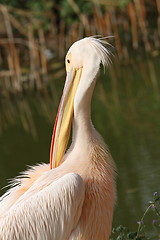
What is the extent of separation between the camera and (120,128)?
8.59 metres

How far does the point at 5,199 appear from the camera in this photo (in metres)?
4.09

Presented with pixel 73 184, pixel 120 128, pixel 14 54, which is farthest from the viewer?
pixel 14 54

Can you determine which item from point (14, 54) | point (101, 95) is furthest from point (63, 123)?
point (14, 54)

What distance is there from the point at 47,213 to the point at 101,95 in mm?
7181

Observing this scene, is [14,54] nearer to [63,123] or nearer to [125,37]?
[125,37]

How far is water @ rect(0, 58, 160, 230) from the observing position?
6285 millimetres

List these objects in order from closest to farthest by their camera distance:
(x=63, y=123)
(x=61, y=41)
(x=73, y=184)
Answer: (x=73, y=184)
(x=63, y=123)
(x=61, y=41)

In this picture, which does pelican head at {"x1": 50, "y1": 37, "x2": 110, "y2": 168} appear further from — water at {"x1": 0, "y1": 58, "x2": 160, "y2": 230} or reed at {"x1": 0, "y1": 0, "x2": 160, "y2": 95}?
reed at {"x1": 0, "y1": 0, "x2": 160, "y2": 95}

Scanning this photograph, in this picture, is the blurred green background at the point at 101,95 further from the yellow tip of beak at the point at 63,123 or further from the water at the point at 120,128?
the yellow tip of beak at the point at 63,123

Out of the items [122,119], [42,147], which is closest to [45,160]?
[42,147]

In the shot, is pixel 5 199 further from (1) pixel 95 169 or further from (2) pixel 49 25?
(2) pixel 49 25

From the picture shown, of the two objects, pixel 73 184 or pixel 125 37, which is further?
pixel 125 37

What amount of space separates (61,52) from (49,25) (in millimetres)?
1141

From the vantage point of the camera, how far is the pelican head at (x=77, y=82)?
3.98m
